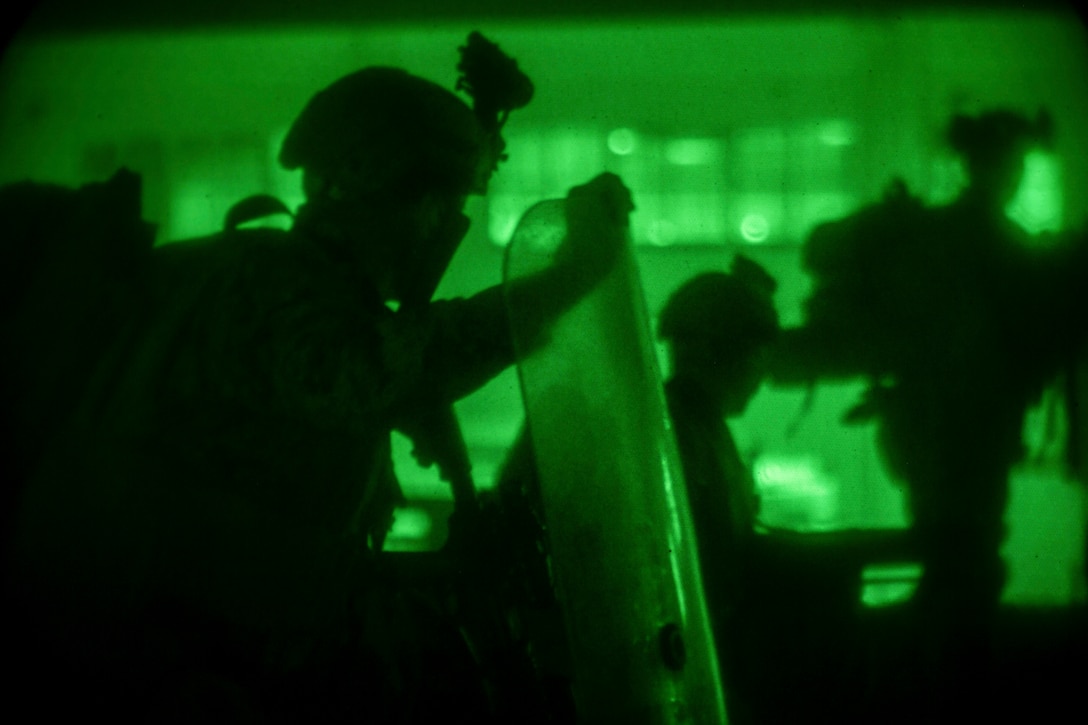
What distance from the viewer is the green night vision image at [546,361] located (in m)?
0.83

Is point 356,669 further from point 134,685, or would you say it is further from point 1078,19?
point 1078,19

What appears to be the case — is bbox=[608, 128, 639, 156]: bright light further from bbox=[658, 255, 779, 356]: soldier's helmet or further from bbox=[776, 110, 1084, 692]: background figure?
bbox=[776, 110, 1084, 692]: background figure

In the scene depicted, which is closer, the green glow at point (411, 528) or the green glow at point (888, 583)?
the green glow at point (411, 528)

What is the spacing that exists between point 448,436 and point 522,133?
0.40 m

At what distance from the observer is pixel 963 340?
1.23m

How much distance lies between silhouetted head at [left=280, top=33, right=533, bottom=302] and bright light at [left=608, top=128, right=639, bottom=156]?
6.9 inches

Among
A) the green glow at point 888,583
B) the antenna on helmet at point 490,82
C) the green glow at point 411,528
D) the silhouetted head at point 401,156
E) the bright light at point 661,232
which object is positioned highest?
the antenna on helmet at point 490,82

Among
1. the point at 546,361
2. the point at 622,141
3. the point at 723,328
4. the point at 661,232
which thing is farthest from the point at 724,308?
the point at 546,361

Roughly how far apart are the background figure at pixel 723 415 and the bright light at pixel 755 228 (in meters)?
0.04

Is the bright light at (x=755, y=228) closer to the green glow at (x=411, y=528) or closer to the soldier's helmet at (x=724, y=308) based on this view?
the soldier's helmet at (x=724, y=308)

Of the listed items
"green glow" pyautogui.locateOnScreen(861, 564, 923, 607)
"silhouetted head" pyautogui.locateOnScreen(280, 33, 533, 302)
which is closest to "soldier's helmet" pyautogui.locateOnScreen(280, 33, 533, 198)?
"silhouetted head" pyautogui.locateOnScreen(280, 33, 533, 302)

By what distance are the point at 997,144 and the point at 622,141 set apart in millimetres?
562

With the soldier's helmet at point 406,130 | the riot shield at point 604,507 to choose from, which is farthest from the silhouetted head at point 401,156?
the riot shield at point 604,507

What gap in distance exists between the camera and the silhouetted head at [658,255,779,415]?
1099 mm
